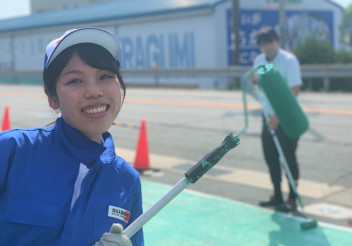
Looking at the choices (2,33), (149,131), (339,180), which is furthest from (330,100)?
(2,33)

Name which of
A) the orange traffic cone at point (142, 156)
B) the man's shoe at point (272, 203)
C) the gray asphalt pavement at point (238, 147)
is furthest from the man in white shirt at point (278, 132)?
the orange traffic cone at point (142, 156)

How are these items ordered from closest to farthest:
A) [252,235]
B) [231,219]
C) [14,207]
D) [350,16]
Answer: [14,207], [252,235], [231,219], [350,16]

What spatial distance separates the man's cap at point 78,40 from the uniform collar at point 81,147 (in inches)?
9.7

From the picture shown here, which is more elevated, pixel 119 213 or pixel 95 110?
pixel 95 110

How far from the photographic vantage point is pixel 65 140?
6.41ft

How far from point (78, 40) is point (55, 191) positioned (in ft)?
1.82

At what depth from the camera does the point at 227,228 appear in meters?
5.39

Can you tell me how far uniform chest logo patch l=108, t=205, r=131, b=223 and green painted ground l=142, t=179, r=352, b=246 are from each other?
2.59 m

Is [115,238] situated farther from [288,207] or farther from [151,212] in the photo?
[288,207]

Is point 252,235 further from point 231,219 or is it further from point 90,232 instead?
point 90,232

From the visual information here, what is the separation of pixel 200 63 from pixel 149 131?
20.8 metres

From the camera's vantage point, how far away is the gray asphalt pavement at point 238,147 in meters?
6.90

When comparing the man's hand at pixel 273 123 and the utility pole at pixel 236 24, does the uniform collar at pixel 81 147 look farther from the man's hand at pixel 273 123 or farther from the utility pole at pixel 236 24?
the utility pole at pixel 236 24

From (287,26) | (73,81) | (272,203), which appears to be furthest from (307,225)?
(287,26)
